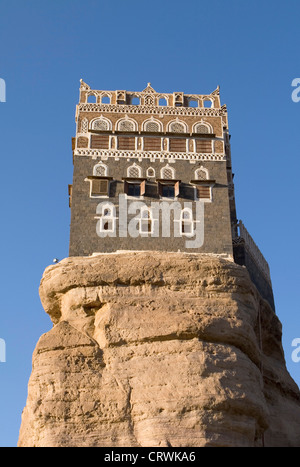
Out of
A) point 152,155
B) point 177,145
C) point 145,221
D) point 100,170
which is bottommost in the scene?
point 145,221

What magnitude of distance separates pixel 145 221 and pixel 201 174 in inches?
138

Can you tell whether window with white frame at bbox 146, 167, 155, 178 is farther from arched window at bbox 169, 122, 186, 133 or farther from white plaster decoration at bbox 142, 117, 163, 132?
arched window at bbox 169, 122, 186, 133

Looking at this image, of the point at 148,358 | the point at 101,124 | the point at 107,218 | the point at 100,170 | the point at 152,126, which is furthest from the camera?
the point at 152,126

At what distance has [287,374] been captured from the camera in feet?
93.7

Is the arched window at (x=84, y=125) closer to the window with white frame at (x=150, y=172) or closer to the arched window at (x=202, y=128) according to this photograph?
the window with white frame at (x=150, y=172)

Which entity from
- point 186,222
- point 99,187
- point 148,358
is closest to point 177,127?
point 99,187

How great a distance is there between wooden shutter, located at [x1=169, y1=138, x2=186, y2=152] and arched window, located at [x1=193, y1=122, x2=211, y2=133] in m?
0.86

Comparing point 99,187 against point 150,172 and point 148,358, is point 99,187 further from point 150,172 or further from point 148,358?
point 148,358

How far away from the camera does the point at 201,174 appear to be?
29109mm

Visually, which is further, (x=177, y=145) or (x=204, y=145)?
(x=204, y=145)

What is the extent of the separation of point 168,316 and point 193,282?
74.6 inches

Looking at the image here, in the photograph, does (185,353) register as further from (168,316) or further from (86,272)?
(86,272)
